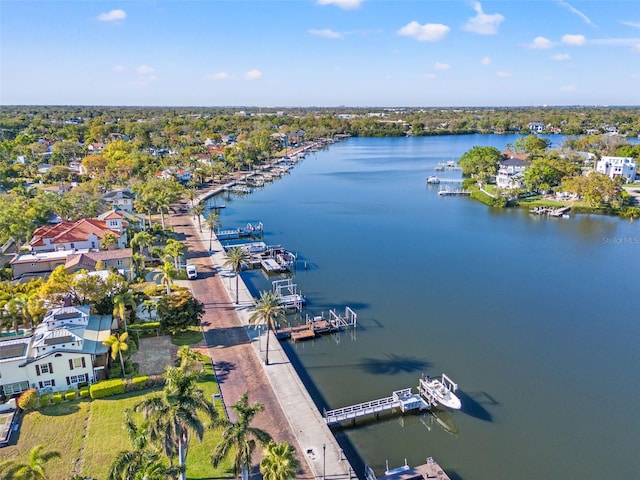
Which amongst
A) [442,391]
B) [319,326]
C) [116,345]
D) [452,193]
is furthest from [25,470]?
[452,193]

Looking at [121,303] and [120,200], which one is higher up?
[120,200]

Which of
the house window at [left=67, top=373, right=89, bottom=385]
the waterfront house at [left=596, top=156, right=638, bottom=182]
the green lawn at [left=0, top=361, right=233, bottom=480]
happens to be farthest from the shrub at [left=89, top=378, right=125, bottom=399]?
the waterfront house at [left=596, top=156, right=638, bottom=182]

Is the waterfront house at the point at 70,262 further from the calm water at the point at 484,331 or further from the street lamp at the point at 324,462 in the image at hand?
the street lamp at the point at 324,462

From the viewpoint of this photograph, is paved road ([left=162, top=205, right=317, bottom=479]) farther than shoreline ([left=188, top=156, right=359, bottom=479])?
Yes

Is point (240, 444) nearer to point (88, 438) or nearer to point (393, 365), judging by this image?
point (88, 438)

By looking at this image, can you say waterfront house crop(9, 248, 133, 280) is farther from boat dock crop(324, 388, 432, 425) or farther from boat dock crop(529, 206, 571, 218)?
boat dock crop(529, 206, 571, 218)

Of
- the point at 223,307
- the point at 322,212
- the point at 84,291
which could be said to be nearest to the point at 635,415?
the point at 223,307

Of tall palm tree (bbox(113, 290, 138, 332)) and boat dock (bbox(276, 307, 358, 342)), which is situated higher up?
tall palm tree (bbox(113, 290, 138, 332))
